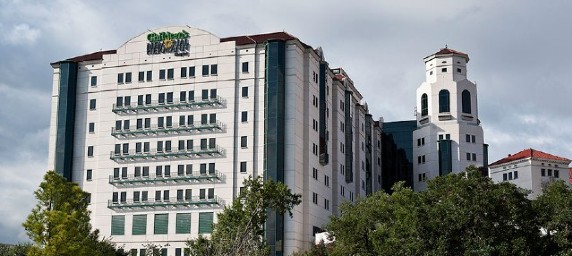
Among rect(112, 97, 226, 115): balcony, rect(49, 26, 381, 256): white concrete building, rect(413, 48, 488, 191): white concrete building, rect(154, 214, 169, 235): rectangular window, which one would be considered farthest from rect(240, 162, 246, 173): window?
rect(413, 48, 488, 191): white concrete building

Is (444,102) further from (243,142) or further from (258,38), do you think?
(243,142)

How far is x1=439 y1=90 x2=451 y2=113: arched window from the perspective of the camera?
122m

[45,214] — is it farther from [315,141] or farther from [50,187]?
[315,141]

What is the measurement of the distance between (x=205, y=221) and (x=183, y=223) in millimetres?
2815

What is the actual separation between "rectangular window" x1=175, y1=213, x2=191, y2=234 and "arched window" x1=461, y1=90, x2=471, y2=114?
161ft

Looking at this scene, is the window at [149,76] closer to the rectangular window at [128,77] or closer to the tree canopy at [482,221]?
the rectangular window at [128,77]

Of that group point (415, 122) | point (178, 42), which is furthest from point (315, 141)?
point (415, 122)

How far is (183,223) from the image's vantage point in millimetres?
91812

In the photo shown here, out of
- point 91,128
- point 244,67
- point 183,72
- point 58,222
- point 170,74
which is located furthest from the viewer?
point 91,128

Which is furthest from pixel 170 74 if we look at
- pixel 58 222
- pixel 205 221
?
pixel 58 222

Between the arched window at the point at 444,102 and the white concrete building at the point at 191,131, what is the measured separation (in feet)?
83.2

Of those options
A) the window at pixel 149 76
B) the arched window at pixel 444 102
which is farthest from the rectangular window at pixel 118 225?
the arched window at pixel 444 102

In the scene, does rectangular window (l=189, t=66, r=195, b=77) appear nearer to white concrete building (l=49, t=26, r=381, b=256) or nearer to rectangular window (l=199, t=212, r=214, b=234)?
white concrete building (l=49, t=26, r=381, b=256)

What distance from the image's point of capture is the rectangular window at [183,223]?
9138 cm
